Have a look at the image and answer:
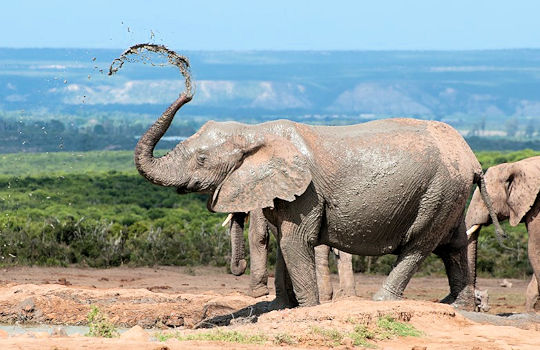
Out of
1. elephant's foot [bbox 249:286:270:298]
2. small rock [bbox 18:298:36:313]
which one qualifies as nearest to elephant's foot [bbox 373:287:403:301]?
elephant's foot [bbox 249:286:270:298]

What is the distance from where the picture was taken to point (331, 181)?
11383 millimetres

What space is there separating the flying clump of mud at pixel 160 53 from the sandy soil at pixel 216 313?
78.0 inches

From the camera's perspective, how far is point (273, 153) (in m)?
11.2

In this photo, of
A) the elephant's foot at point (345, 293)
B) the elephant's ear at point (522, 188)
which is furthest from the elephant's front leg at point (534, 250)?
the elephant's foot at point (345, 293)

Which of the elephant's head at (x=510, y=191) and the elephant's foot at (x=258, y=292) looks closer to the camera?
the elephant's foot at (x=258, y=292)

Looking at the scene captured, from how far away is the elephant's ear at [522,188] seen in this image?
14.6 m

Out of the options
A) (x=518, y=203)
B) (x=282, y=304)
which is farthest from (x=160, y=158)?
(x=518, y=203)


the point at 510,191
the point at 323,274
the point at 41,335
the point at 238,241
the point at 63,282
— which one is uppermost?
the point at 510,191

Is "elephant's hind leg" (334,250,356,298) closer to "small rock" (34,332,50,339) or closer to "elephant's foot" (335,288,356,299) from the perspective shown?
"elephant's foot" (335,288,356,299)

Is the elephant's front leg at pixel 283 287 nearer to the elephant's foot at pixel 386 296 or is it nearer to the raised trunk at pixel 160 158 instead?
the elephant's foot at pixel 386 296

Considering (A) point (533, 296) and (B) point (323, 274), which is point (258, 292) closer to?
(B) point (323, 274)

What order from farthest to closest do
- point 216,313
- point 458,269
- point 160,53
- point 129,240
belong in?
1. point 129,240
2. point 216,313
3. point 458,269
4. point 160,53

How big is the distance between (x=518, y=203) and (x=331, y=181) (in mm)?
4016

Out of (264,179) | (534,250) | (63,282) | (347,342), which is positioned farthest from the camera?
(63,282)
